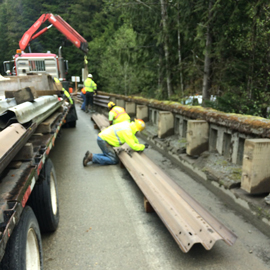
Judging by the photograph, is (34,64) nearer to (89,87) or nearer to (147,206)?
(89,87)

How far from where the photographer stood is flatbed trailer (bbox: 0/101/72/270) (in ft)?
5.60

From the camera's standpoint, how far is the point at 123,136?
5.55m

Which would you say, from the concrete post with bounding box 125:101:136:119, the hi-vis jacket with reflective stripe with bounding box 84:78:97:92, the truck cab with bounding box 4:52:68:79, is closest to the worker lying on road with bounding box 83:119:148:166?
the concrete post with bounding box 125:101:136:119

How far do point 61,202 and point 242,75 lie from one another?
670 centimetres

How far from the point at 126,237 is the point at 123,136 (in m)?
2.69

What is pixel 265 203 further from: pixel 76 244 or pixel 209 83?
pixel 209 83

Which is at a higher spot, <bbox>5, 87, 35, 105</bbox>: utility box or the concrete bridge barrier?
<bbox>5, 87, 35, 105</bbox>: utility box

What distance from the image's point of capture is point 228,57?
825 cm

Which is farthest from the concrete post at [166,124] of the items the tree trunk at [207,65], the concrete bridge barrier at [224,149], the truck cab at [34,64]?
the truck cab at [34,64]

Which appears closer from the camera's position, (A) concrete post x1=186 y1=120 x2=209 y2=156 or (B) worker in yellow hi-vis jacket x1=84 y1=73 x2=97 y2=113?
(A) concrete post x1=186 y1=120 x2=209 y2=156

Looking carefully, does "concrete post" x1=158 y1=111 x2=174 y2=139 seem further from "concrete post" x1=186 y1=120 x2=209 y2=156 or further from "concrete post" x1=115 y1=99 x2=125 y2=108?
"concrete post" x1=115 y1=99 x2=125 y2=108

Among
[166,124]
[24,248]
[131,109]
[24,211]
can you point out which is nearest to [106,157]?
[166,124]

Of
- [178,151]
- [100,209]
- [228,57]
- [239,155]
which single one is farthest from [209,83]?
[100,209]

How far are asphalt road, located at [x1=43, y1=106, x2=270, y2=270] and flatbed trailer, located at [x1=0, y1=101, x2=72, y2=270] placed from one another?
1.38ft
